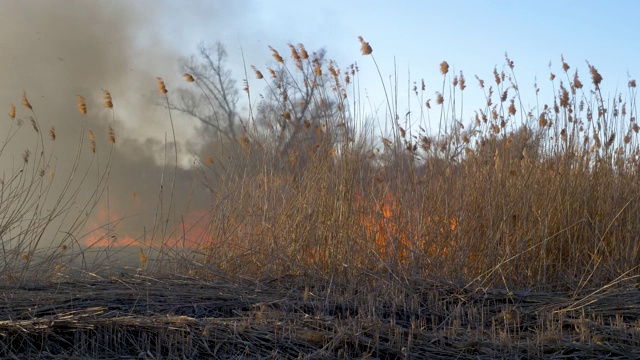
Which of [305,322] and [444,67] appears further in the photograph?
[444,67]

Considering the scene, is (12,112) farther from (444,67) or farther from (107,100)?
(444,67)

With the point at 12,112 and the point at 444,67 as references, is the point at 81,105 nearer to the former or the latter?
the point at 12,112

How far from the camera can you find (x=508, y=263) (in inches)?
178

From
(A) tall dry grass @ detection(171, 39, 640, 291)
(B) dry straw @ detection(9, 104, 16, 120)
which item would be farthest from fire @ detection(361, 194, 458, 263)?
(B) dry straw @ detection(9, 104, 16, 120)

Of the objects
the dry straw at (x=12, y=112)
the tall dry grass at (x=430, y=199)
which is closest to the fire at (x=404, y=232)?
the tall dry grass at (x=430, y=199)

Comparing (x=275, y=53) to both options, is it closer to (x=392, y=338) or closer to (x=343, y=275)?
(x=343, y=275)

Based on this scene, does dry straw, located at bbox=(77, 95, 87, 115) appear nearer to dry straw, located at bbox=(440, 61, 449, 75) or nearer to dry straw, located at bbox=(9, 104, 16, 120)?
dry straw, located at bbox=(9, 104, 16, 120)

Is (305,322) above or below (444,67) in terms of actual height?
below

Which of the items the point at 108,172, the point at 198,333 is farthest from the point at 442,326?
the point at 108,172

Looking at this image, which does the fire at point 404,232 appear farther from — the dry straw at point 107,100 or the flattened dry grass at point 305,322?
the dry straw at point 107,100

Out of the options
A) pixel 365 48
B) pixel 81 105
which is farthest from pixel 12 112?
pixel 365 48

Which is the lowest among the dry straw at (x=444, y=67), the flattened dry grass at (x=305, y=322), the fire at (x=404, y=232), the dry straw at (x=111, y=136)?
the flattened dry grass at (x=305, y=322)

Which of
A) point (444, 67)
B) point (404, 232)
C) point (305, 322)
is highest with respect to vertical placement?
point (444, 67)

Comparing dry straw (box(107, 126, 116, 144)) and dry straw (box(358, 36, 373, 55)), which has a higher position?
dry straw (box(358, 36, 373, 55))
